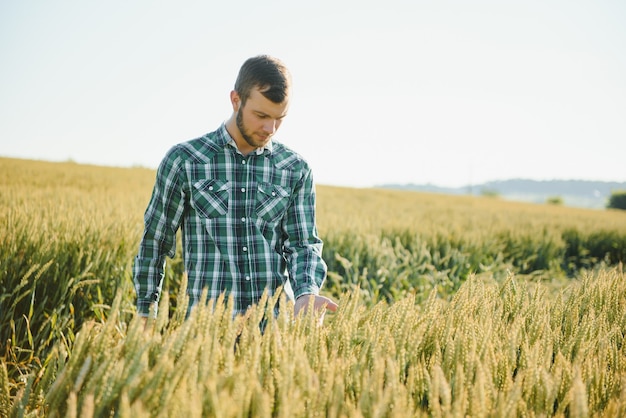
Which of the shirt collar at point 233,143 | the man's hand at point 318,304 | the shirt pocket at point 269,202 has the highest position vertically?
the shirt collar at point 233,143

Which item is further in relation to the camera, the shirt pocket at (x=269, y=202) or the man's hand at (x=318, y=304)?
the shirt pocket at (x=269, y=202)

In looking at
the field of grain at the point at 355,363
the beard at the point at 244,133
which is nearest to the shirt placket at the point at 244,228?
the beard at the point at 244,133

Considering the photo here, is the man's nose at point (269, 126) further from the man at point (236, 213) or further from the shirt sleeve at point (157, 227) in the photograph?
the shirt sleeve at point (157, 227)

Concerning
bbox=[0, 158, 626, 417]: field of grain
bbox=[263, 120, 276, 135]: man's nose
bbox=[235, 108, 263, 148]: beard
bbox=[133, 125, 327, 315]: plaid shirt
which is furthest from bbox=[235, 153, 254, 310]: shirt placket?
bbox=[0, 158, 626, 417]: field of grain

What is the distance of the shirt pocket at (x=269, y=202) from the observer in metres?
2.17

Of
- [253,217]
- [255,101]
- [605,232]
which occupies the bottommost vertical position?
[605,232]

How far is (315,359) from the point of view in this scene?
3.65 feet

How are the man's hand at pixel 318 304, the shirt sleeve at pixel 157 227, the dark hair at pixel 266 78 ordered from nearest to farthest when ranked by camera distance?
the man's hand at pixel 318 304 → the dark hair at pixel 266 78 → the shirt sleeve at pixel 157 227

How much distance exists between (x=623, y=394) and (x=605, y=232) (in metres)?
11.2

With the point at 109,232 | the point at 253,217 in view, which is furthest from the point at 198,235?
the point at 109,232

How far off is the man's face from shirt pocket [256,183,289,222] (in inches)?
8.9

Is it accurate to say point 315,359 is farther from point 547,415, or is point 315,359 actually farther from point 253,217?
point 253,217

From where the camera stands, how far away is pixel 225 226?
6.94 feet

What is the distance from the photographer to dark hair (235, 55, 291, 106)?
78.1 inches
